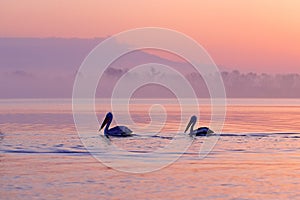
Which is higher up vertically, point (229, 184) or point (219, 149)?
point (219, 149)

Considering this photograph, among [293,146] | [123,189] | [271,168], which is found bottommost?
[123,189]

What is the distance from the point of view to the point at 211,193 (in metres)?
14.7

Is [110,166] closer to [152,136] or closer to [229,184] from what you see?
[229,184]

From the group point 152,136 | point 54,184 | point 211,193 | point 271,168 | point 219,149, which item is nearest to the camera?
point 211,193

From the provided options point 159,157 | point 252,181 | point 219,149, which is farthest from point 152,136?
point 252,181

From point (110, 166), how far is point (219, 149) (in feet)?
19.5

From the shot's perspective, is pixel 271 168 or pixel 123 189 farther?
pixel 271 168

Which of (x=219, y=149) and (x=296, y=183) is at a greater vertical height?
(x=219, y=149)

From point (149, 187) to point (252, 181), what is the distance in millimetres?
2696

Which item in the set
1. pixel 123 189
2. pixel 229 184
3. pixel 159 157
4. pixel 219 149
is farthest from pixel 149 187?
pixel 219 149

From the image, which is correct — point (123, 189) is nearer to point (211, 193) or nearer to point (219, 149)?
point (211, 193)

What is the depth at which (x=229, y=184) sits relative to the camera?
15.9 metres

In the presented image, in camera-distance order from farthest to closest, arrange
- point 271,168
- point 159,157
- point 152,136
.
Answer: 1. point 152,136
2. point 159,157
3. point 271,168

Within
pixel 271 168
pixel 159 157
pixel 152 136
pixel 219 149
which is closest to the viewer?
pixel 271 168
